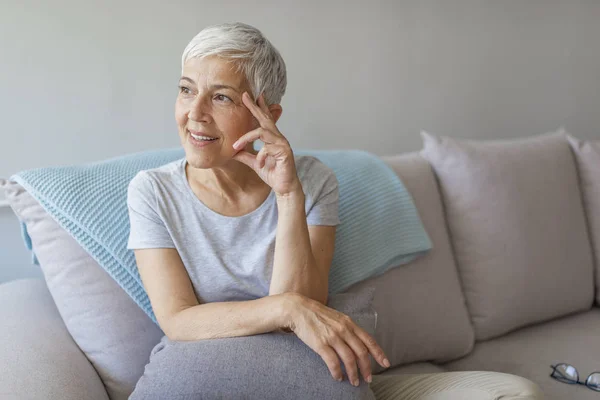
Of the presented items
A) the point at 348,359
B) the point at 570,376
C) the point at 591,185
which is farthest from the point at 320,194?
the point at 591,185

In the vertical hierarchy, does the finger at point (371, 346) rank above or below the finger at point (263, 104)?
below

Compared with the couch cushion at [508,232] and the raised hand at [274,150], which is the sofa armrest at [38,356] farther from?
the couch cushion at [508,232]

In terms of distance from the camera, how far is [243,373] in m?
1.21

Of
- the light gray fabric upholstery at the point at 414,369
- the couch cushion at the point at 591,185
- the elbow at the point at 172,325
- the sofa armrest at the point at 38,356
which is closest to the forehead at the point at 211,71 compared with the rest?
the elbow at the point at 172,325

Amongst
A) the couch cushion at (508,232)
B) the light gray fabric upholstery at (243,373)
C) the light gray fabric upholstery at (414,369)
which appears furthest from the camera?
the couch cushion at (508,232)

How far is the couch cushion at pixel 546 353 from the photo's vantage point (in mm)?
1745

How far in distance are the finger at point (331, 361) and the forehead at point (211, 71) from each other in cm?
55

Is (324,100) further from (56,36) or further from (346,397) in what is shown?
(346,397)

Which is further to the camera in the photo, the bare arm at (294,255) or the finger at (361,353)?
the bare arm at (294,255)

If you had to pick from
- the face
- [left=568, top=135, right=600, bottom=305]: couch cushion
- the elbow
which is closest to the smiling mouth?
the face

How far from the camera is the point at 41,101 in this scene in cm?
186

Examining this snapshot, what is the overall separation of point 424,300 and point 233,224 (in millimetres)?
655

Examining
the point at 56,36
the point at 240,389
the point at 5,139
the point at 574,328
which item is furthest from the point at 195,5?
the point at 574,328

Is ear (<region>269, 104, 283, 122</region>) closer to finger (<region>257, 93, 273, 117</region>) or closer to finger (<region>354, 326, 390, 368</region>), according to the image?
finger (<region>257, 93, 273, 117</region>)
